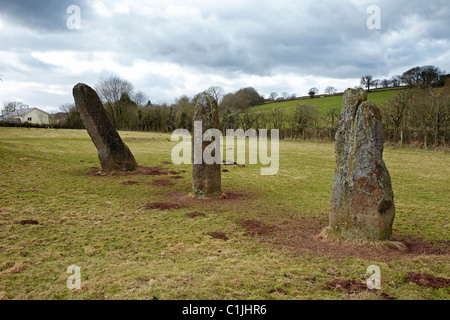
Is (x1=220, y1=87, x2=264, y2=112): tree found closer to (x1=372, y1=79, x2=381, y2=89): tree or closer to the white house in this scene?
(x1=372, y1=79, x2=381, y2=89): tree

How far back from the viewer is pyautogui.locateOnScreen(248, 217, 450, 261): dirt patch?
6.39 metres

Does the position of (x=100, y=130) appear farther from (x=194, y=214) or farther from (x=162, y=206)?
(x=194, y=214)

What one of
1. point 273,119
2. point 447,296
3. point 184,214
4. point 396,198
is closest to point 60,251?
point 184,214

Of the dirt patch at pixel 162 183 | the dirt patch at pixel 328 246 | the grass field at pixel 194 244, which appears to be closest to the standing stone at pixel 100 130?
the grass field at pixel 194 244

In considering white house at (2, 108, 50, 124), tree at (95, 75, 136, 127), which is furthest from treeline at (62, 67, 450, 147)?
white house at (2, 108, 50, 124)

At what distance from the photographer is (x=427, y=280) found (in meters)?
5.08

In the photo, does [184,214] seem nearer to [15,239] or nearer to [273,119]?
[15,239]

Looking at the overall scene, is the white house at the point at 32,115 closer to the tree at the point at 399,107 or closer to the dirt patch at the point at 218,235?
the tree at the point at 399,107

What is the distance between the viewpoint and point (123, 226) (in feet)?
26.9

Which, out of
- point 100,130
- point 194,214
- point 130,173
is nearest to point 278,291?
point 194,214

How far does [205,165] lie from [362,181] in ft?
19.1

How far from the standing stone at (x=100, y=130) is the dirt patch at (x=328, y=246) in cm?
1058

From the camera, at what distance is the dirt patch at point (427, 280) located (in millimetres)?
4938

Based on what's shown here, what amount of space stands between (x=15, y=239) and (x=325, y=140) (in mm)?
41505
